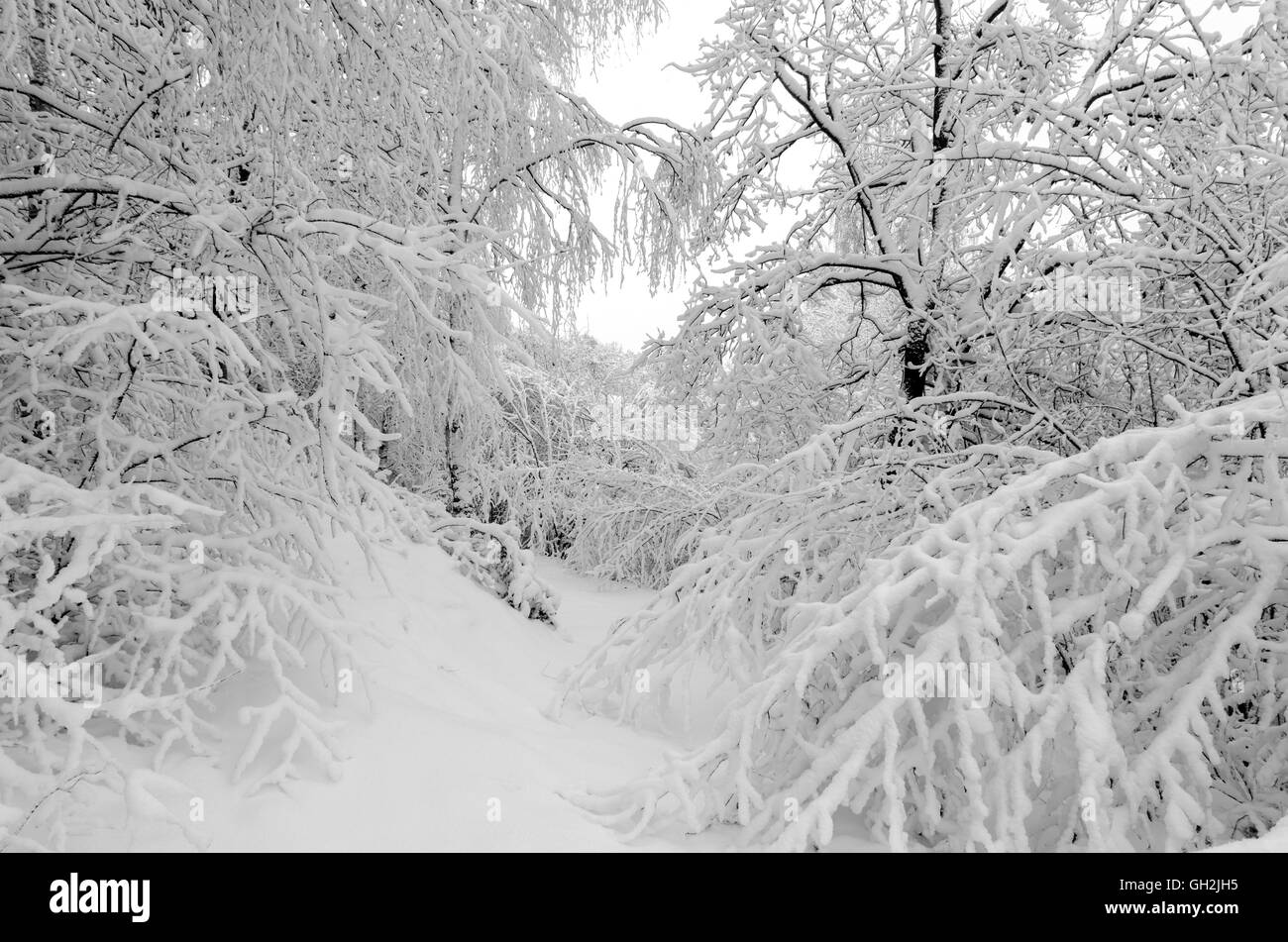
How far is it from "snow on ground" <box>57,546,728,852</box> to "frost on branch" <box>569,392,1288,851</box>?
36cm

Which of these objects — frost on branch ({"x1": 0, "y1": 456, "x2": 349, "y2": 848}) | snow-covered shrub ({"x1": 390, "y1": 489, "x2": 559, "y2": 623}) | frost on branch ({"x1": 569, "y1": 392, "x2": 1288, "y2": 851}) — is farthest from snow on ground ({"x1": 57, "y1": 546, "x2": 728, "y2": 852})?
snow-covered shrub ({"x1": 390, "y1": 489, "x2": 559, "y2": 623})

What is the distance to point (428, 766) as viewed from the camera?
2.92 metres

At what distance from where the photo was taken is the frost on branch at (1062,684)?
233 centimetres

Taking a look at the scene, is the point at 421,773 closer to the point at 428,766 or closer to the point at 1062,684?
the point at 428,766

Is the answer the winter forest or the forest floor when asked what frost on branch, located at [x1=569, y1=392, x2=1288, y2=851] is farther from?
the forest floor

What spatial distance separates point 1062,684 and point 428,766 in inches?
84.4

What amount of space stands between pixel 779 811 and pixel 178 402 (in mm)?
2954

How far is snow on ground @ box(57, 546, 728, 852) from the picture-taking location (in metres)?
2.42

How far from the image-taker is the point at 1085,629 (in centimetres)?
311

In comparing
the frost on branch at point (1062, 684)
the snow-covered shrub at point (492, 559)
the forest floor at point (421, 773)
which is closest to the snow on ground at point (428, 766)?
the forest floor at point (421, 773)

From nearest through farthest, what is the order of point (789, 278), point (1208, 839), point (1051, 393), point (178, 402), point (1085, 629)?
1. point (1208, 839)
2. point (1085, 629)
3. point (178, 402)
4. point (1051, 393)
5. point (789, 278)

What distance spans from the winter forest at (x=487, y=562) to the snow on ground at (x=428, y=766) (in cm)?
2

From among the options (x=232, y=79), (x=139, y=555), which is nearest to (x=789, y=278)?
(x=232, y=79)

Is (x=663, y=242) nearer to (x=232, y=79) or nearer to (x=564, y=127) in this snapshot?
(x=564, y=127)
